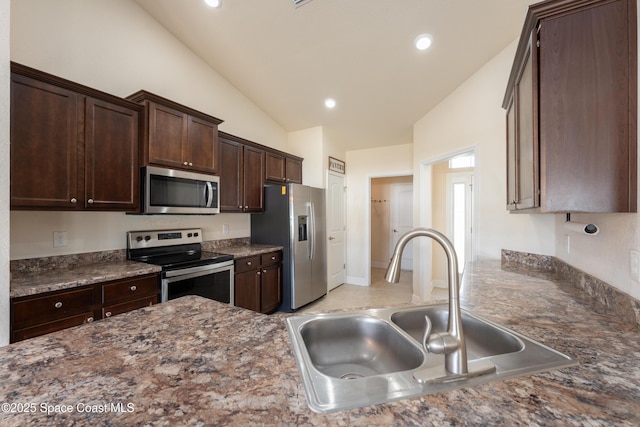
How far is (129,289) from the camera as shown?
188 centimetres

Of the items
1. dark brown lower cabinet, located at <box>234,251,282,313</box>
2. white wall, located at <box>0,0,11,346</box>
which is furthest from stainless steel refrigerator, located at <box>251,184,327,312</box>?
white wall, located at <box>0,0,11,346</box>

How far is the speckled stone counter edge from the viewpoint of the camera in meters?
1.01

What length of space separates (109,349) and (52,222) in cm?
186

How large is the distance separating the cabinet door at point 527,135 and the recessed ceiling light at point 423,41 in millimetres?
1259

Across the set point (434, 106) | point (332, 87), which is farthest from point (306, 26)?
point (434, 106)

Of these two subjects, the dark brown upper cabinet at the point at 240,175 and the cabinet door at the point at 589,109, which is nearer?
the cabinet door at the point at 589,109

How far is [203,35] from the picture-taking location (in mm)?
2711

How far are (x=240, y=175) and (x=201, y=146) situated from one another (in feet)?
2.14

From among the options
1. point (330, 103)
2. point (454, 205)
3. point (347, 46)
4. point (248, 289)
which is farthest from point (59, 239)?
point (454, 205)

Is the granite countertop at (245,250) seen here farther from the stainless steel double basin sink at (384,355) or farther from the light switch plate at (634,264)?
the light switch plate at (634,264)

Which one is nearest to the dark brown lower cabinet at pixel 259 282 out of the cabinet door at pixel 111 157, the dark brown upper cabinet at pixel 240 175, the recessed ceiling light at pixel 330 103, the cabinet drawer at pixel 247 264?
the cabinet drawer at pixel 247 264

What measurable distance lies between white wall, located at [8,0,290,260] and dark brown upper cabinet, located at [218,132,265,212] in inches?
14.8

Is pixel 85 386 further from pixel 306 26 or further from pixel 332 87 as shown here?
pixel 332 87

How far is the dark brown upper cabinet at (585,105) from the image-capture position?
0.96 metres
